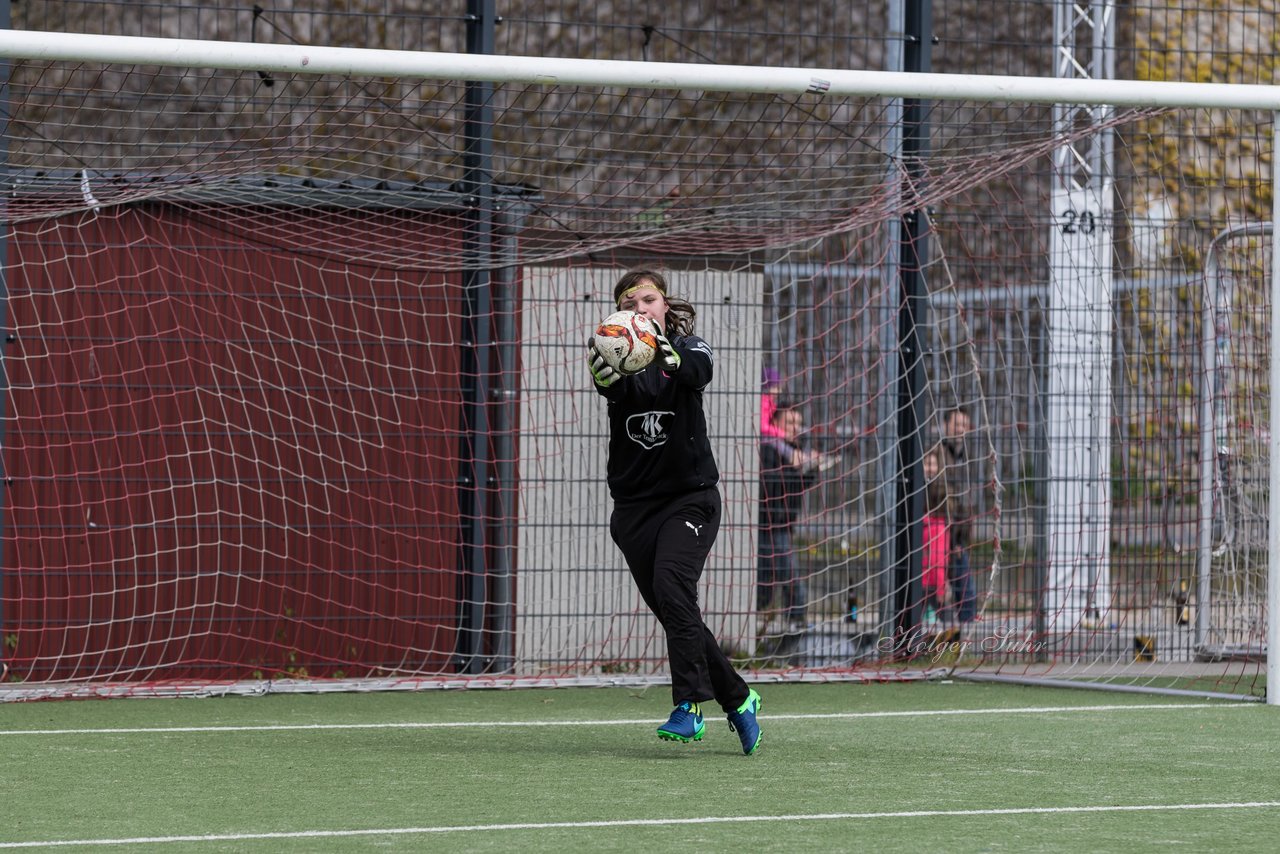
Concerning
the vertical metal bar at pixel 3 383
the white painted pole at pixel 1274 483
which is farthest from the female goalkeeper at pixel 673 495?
the vertical metal bar at pixel 3 383

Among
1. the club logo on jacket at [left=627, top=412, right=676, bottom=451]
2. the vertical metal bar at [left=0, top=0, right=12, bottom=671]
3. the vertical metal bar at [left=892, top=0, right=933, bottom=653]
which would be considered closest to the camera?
the club logo on jacket at [left=627, top=412, right=676, bottom=451]

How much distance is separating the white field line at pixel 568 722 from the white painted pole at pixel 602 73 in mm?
2573

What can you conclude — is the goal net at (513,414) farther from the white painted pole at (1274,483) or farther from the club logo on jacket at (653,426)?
the club logo on jacket at (653,426)

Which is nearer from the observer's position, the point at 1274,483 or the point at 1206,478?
the point at 1274,483

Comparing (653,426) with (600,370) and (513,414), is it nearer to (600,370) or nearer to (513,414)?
(600,370)

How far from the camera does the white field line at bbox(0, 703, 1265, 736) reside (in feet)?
23.1

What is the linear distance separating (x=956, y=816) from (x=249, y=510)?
193 inches

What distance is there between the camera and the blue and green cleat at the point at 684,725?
6086 mm

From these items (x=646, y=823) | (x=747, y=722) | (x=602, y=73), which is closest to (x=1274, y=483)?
(x=747, y=722)

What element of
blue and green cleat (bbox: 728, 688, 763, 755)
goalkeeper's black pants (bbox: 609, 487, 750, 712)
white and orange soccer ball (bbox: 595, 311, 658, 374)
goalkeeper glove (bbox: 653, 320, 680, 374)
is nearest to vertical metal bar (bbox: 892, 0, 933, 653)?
blue and green cleat (bbox: 728, 688, 763, 755)

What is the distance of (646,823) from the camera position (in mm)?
4945

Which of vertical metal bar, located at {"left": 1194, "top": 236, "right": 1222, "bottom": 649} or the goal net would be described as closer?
the goal net

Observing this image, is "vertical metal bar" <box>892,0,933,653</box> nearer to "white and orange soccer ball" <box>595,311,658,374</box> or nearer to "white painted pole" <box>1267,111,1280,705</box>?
"white painted pole" <box>1267,111,1280,705</box>

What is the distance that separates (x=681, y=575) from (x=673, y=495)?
293mm
